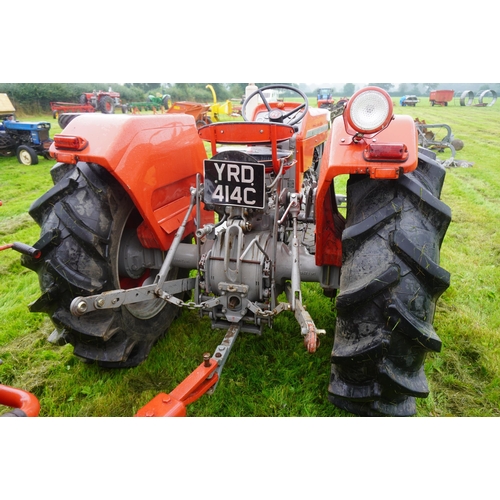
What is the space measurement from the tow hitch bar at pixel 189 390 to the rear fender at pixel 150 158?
2.64 ft

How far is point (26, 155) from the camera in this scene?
30.8 feet

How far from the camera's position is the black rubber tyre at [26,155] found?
9.25 meters

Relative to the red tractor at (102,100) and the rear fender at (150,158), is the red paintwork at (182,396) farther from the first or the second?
the red tractor at (102,100)

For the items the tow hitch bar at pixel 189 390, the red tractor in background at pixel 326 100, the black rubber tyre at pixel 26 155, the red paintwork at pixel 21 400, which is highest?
the red paintwork at pixel 21 400

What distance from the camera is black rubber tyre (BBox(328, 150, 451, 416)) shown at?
5.39 ft

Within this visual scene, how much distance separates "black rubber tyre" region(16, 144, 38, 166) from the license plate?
877cm

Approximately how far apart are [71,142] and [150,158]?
0.42 m

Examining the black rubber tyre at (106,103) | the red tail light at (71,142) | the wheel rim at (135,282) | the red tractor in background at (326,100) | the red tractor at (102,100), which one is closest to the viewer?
the red tail light at (71,142)

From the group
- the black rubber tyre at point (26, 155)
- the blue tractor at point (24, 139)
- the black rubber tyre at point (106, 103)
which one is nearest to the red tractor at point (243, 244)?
the black rubber tyre at point (26, 155)

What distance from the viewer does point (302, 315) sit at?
188 cm

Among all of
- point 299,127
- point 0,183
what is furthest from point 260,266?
point 0,183

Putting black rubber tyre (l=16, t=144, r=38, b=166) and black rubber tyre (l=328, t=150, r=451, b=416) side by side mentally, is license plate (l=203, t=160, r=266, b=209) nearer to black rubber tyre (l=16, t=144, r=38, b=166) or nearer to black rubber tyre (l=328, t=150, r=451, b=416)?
black rubber tyre (l=328, t=150, r=451, b=416)

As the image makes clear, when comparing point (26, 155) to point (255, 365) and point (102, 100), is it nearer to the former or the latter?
point (102, 100)

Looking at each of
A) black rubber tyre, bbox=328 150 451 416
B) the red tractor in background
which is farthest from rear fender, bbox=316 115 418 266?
the red tractor in background
